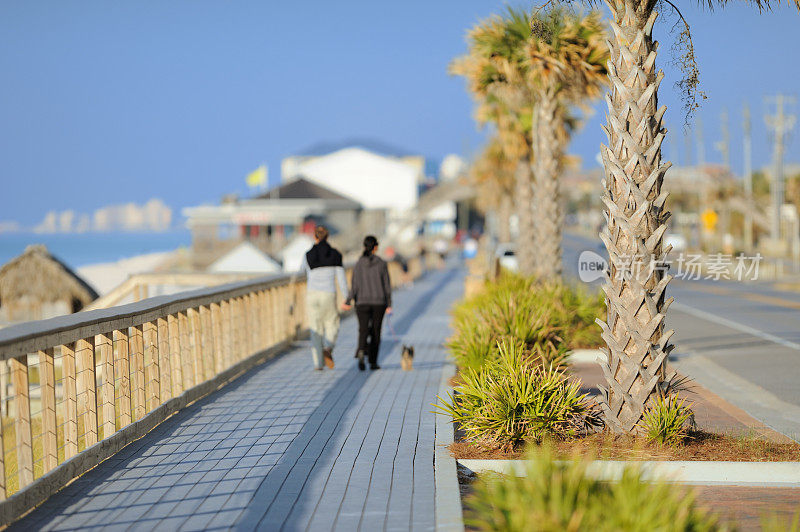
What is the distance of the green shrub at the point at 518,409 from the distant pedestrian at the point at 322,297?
5123mm

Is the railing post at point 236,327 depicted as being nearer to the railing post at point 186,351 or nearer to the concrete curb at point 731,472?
the railing post at point 186,351

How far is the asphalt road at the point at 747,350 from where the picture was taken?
12227 mm

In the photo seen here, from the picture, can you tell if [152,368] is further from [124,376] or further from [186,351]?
[186,351]

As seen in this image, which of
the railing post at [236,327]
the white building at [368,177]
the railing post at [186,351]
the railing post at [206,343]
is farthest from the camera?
the white building at [368,177]

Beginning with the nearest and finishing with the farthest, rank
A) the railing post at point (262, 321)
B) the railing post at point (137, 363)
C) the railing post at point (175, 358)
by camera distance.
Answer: the railing post at point (137, 363), the railing post at point (175, 358), the railing post at point (262, 321)

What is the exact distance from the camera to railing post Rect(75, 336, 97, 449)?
7.64 m

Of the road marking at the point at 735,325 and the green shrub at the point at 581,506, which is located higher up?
the green shrub at the point at 581,506

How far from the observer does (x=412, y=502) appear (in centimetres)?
675

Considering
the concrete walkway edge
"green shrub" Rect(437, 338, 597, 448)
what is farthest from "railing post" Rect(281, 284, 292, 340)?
"green shrub" Rect(437, 338, 597, 448)

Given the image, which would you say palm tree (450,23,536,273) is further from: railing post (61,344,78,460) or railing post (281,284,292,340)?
railing post (61,344,78,460)

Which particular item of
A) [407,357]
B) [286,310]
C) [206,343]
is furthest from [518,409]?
[286,310]

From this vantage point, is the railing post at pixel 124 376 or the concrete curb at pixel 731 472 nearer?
the concrete curb at pixel 731 472

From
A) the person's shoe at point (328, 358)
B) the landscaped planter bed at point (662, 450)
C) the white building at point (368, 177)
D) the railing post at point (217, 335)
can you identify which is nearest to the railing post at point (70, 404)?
the landscaped planter bed at point (662, 450)

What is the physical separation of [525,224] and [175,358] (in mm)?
18997
